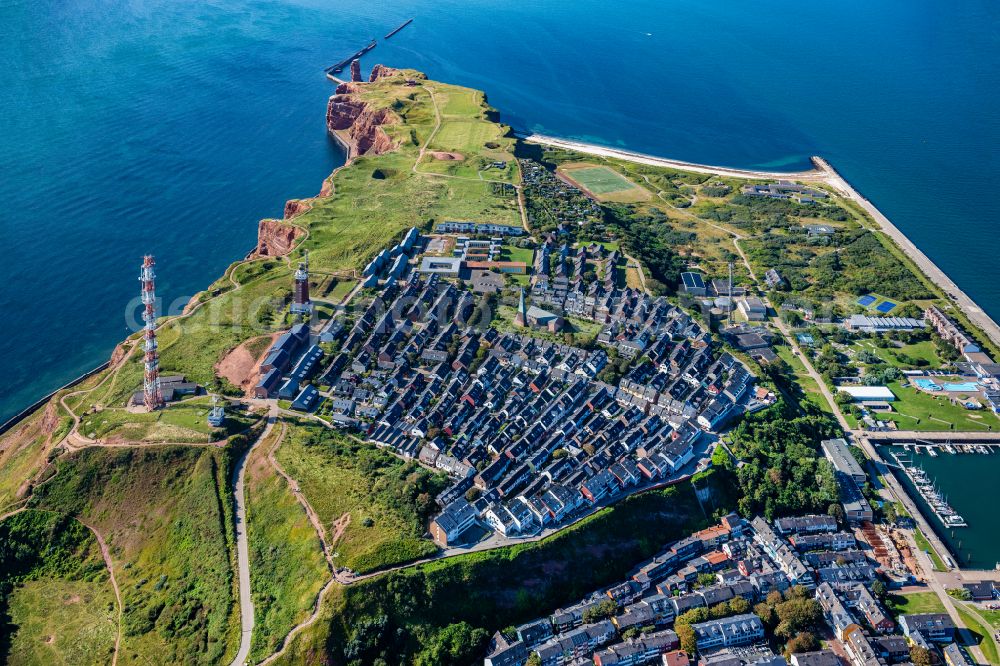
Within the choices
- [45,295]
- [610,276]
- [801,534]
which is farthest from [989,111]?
[45,295]

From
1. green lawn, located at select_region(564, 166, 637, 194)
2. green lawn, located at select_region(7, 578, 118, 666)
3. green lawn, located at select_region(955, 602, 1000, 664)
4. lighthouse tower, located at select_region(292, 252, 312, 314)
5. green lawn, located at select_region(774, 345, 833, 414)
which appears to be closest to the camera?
green lawn, located at select_region(955, 602, 1000, 664)

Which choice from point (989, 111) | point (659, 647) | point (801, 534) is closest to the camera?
point (659, 647)

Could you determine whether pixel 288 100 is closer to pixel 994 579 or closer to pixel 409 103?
pixel 409 103

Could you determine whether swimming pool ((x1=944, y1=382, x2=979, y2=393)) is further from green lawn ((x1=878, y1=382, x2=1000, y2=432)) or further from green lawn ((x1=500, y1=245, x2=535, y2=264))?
green lawn ((x1=500, y1=245, x2=535, y2=264))

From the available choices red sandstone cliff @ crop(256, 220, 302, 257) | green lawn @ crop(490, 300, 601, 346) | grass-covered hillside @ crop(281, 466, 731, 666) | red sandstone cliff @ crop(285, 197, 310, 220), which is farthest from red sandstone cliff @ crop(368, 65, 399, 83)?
grass-covered hillside @ crop(281, 466, 731, 666)

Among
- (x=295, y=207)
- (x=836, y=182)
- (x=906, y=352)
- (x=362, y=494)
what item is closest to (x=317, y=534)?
(x=362, y=494)

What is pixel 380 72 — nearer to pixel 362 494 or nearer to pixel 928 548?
pixel 362 494

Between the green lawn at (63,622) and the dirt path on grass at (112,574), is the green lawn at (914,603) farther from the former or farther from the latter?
the green lawn at (63,622)
